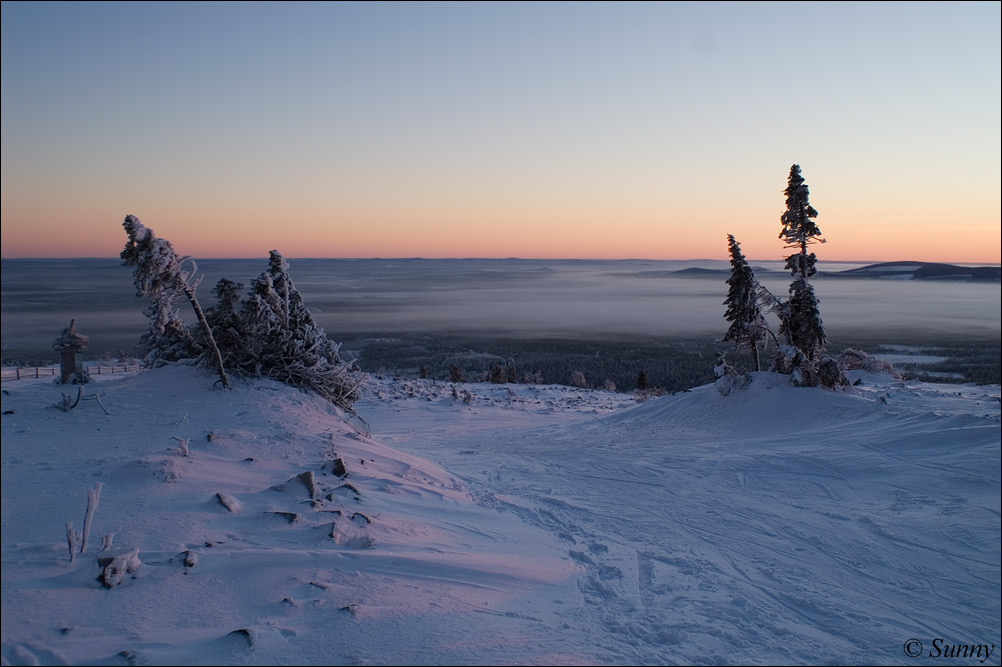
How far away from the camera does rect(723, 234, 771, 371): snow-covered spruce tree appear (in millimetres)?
20423

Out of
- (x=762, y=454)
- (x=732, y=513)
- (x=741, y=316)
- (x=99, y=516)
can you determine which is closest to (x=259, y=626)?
(x=99, y=516)

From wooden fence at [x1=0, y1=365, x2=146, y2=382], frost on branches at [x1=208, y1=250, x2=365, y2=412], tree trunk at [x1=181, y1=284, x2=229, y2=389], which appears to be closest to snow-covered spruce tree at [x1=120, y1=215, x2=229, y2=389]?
tree trunk at [x1=181, y1=284, x2=229, y2=389]

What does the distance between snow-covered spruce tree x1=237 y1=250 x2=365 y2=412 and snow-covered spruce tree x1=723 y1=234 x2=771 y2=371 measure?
13759mm

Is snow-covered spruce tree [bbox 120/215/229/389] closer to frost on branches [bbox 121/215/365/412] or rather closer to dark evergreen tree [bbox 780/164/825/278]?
frost on branches [bbox 121/215/365/412]

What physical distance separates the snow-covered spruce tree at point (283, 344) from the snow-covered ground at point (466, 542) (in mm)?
1018

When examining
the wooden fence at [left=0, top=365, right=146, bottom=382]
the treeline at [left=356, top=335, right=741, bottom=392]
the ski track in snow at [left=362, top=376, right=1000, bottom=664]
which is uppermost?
the wooden fence at [left=0, top=365, right=146, bottom=382]

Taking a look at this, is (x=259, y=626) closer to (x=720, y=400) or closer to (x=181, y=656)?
(x=181, y=656)

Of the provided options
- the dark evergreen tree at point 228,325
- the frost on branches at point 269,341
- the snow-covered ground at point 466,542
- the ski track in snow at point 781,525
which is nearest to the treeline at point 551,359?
the frost on branches at point 269,341

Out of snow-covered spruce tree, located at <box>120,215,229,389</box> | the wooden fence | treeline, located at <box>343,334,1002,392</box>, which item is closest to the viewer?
snow-covered spruce tree, located at <box>120,215,229,389</box>

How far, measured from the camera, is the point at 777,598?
660cm

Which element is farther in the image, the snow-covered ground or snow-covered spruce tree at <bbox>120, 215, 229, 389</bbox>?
snow-covered spruce tree at <bbox>120, 215, 229, 389</bbox>

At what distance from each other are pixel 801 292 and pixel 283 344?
54.6ft

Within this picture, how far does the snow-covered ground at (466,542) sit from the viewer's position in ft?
16.5

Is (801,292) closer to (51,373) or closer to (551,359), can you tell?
(51,373)
